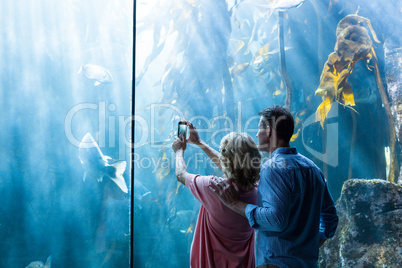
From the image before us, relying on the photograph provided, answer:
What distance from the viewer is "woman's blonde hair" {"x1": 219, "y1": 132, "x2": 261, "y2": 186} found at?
4.50 ft

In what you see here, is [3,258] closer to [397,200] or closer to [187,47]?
[187,47]

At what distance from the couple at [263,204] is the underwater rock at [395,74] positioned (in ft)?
11.5

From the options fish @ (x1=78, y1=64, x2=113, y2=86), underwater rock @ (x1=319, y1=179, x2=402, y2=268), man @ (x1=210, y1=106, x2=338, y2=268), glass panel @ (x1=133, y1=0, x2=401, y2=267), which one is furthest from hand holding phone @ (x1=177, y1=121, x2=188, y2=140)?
fish @ (x1=78, y1=64, x2=113, y2=86)

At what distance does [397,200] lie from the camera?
3801 mm

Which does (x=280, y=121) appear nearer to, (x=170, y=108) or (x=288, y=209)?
(x=288, y=209)

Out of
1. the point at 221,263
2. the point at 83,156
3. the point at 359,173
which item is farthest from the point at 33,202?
the point at 359,173

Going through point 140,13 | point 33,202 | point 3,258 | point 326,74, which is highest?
point 140,13

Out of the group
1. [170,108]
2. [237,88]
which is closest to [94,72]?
[170,108]

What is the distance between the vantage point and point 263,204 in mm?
1326

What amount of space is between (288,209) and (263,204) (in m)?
0.12

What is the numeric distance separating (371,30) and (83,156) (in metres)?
5.59

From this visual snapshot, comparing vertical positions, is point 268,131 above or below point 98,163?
above

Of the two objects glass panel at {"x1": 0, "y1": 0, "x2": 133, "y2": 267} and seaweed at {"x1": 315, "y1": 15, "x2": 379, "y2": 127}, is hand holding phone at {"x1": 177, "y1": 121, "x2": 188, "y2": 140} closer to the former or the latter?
seaweed at {"x1": 315, "y1": 15, "x2": 379, "y2": 127}

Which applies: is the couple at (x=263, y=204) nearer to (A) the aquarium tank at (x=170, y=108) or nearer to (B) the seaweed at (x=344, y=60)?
(A) the aquarium tank at (x=170, y=108)
